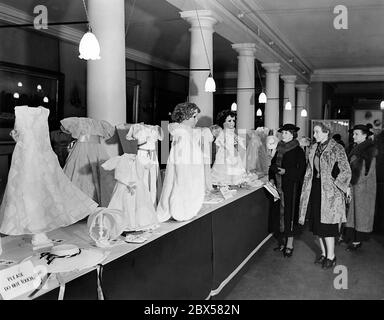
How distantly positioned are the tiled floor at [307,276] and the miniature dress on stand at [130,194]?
168cm

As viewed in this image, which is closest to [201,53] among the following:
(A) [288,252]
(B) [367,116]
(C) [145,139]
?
(A) [288,252]

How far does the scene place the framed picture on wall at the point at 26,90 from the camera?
759 centimetres

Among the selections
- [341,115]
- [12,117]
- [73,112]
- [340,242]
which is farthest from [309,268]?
[341,115]

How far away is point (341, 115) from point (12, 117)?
14866 millimetres

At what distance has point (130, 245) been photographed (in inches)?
104

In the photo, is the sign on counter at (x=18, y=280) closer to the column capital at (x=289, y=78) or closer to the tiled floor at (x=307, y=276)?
the tiled floor at (x=307, y=276)

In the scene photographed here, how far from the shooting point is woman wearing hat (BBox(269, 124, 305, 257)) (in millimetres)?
5395

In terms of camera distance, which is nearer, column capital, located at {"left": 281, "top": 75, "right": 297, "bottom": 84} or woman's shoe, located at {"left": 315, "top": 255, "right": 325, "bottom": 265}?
woman's shoe, located at {"left": 315, "top": 255, "right": 325, "bottom": 265}

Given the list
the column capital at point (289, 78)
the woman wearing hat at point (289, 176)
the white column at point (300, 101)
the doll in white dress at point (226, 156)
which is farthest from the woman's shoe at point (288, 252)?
the white column at point (300, 101)

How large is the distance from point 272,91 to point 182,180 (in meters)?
8.37

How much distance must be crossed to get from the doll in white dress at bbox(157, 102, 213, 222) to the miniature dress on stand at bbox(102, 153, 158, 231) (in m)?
0.42

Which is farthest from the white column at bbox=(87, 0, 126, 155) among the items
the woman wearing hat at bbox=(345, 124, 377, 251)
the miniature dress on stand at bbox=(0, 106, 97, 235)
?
the woman wearing hat at bbox=(345, 124, 377, 251)

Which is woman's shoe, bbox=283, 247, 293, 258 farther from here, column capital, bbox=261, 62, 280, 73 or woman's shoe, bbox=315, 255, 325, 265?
column capital, bbox=261, 62, 280, 73

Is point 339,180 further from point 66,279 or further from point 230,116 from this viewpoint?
point 66,279
